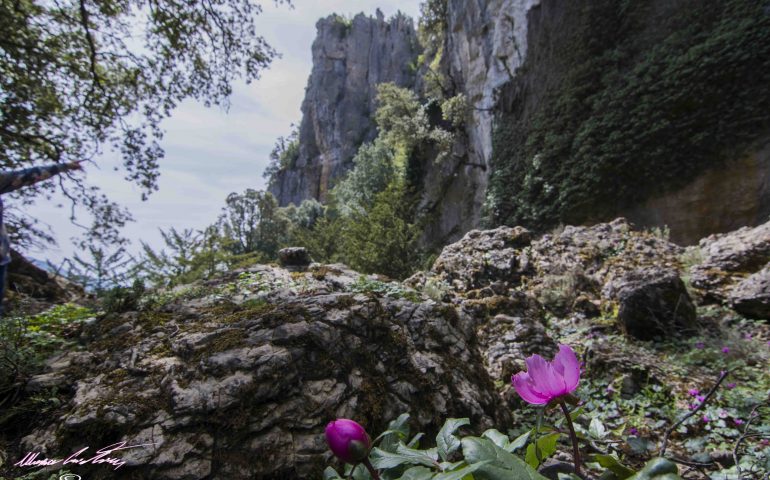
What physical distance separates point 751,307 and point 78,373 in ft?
18.7

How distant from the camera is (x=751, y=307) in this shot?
3.88m

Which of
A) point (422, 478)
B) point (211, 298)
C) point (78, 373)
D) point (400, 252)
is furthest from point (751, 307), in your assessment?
point (400, 252)

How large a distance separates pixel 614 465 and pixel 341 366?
4.83ft

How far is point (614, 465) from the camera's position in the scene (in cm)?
64

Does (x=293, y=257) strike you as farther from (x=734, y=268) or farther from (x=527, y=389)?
(x=734, y=268)

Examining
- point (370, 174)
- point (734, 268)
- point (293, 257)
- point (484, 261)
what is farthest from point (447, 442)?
point (370, 174)

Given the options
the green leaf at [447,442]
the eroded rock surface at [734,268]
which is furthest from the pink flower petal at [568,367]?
the eroded rock surface at [734,268]

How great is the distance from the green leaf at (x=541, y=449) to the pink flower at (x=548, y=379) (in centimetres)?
7

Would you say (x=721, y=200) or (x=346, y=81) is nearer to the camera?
(x=721, y=200)

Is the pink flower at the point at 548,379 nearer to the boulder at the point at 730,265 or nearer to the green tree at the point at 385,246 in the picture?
the boulder at the point at 730,265

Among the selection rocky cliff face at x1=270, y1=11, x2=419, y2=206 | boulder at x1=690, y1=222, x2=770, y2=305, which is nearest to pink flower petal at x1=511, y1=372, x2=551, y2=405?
boulder at x1=690, y1=222, x2=770, y2=305

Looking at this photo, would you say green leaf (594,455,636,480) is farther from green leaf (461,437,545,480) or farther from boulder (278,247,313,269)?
boulder (278,247,313,269)

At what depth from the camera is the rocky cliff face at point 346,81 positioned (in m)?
42.5

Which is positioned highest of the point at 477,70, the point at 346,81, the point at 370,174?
the point at 346,81
